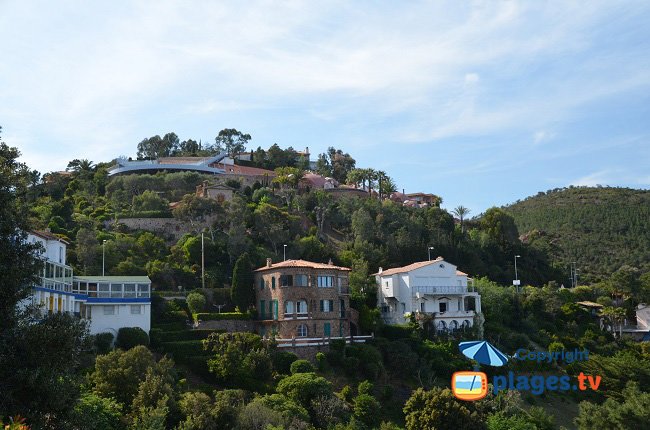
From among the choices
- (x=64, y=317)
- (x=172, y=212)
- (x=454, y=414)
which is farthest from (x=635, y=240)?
(x=64, y=317)

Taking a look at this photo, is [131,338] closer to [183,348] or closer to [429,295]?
[183,348]

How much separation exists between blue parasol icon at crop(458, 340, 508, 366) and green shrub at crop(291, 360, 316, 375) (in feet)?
48.4

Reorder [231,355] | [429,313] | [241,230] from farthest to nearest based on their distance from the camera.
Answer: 1. [241,230]
2. [429,313]
3. [231,355]

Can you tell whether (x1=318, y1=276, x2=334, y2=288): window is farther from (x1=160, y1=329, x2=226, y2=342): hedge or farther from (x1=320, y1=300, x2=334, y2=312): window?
(x1=160, y1=329, x2=226, y2=342): hedge

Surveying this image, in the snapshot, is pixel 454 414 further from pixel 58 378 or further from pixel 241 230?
pixel 241 230

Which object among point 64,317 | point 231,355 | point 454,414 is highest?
point 64,317

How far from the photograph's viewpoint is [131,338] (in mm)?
44625

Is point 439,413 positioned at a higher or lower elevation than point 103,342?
lower

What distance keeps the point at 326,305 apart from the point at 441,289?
1330cm

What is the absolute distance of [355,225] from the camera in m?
76.7

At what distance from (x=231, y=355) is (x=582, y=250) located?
10153cm

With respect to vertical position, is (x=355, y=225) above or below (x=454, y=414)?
above

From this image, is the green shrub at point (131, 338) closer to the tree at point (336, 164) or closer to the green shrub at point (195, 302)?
the green shrub at point (195, 302)

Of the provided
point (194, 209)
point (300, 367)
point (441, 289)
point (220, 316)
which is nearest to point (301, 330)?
point (300, 367)
